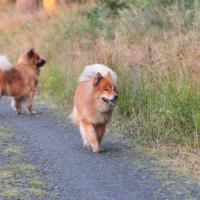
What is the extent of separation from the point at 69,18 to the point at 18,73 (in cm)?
659

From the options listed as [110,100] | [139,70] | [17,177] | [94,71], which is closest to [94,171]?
[17,177]

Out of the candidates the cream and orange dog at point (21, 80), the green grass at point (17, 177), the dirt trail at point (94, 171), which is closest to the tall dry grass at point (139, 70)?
the dirt trail at point (94, 171)

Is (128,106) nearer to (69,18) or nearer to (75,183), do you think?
(75,183)

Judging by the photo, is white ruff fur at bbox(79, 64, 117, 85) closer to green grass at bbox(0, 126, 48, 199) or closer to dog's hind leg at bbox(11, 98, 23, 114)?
green grass at bbox(0, 126, 48, 199)

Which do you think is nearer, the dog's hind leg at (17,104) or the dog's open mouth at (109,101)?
the dog's open mouth at (109,101)

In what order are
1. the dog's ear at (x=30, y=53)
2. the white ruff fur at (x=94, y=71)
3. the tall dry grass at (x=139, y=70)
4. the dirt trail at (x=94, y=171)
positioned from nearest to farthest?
1. the dirt trail at (x=94, y=171)
2. the tall dry grass at (x=139, y=70)
3. the white ruff fur at (x=94, y=71)
4. the dog's ear at (x=30, y=53)

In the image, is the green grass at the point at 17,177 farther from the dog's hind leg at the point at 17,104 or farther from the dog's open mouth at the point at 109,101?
the dog's hind leg at the point at 17,104

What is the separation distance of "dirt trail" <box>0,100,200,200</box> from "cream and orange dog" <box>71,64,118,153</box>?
0.25 meters

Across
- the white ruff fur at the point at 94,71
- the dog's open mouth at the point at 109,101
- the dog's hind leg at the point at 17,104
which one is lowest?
the dog's hind leg at the point at 17,104

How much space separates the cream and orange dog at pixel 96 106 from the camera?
8141 mm

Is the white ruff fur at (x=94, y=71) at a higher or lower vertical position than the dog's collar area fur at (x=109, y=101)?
higher

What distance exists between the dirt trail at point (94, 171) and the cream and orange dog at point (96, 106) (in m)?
0.25

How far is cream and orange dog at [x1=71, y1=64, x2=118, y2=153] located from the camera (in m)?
8.14

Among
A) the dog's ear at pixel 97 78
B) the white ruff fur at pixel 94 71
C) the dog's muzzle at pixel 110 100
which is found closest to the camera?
the dog's muzzle at pixel 110 100
